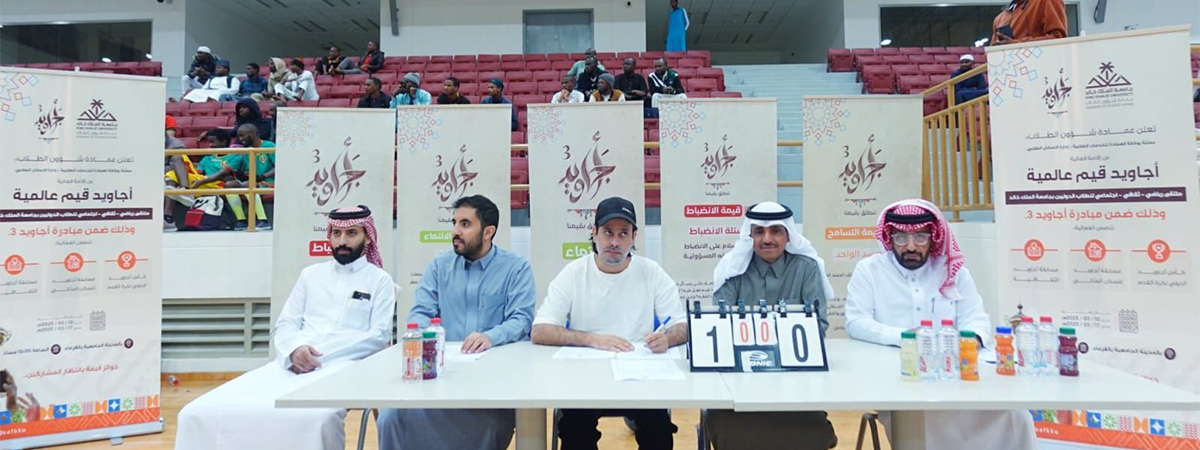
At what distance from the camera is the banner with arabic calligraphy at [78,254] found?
302 cm

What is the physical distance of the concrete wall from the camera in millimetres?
10203

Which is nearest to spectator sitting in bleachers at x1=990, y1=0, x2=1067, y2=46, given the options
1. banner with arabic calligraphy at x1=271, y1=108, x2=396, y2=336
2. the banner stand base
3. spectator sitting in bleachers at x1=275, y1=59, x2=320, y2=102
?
banner with arabic calligraphy at x1=271, y1=108, x2=396, y2=336

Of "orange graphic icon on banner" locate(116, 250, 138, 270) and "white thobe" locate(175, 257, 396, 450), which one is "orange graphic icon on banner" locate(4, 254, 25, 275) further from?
"white thobe" locate(175, 257, 396, 450)

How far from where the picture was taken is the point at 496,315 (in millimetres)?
2646

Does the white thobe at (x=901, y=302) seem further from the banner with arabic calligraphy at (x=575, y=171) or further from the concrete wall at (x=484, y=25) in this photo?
the concrete wall at (x=484, y=25)

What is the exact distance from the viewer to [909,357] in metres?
1.69

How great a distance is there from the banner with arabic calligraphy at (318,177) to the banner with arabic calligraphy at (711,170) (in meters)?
1.79

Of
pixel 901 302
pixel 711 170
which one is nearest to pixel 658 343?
pixel 901 302

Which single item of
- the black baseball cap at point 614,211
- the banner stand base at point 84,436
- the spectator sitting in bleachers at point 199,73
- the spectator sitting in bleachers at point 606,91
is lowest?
the banner stand base at point 84,436

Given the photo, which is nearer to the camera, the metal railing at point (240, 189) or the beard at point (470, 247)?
the beard at point (470, 247)

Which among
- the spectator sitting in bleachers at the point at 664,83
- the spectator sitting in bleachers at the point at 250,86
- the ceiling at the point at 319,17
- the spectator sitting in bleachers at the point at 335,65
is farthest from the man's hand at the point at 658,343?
the ceiling at the point at 319,17

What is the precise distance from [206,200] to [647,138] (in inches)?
142

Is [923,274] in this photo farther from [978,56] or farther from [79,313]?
[978,56]

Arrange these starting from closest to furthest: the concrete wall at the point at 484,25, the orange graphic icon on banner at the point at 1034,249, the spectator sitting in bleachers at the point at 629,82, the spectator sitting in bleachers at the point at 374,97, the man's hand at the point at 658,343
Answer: the man's hand at the point at 658,343
the orange graphic icon on banner at the point at 1034,249
the spectator sitting in bleachers at the point at 374,97
the spectator sitting in bleachers at the point at 629,82
the concrete wall at the point at 484,25
